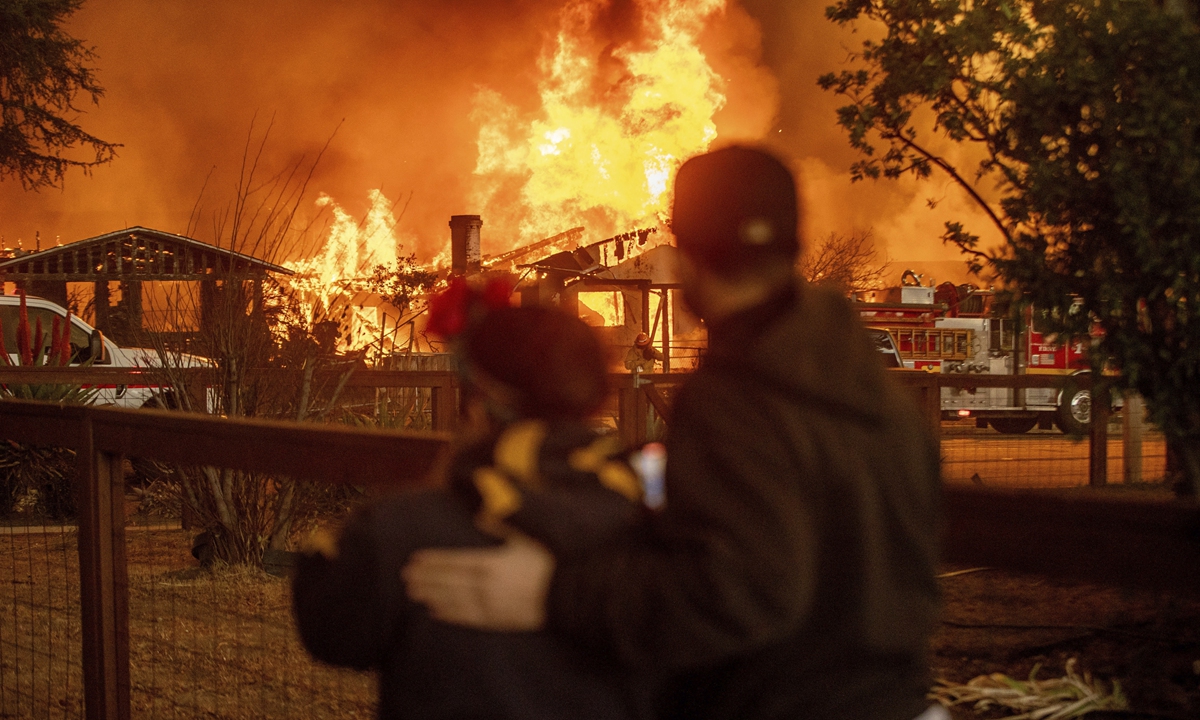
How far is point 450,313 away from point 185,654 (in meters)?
4.03

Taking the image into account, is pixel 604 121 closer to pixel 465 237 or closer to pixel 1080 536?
pixel 465 237

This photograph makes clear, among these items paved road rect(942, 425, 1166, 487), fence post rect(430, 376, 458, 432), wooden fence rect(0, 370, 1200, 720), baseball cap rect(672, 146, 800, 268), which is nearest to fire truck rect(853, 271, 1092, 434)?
paved road rect(942, 425, 1166, 487)

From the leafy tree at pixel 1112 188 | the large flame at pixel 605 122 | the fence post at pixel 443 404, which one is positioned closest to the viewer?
the leafy tree at pixel 1112 188

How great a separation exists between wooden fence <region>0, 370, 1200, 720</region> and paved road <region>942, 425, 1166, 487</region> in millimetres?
6866

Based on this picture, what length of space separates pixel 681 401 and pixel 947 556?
67 cm

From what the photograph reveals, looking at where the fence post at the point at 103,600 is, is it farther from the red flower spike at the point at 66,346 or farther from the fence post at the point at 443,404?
the red flower spike at the point at 66,346

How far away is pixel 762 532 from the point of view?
119cm

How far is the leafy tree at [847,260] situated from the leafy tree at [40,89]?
82.9ft

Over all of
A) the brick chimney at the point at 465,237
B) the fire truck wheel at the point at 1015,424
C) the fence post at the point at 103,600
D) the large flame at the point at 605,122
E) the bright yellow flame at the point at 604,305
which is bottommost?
the fire truck wheel at the point at 1015,424

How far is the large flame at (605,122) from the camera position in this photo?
58.2 meters

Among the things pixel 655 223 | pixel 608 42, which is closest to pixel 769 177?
pixel 655 223

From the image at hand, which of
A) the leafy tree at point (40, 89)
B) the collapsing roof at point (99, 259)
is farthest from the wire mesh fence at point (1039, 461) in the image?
the leafy tree at point (40, 89)

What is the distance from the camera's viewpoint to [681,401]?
4.18 ft

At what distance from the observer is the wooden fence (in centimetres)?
152
